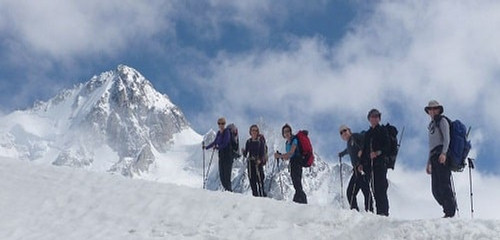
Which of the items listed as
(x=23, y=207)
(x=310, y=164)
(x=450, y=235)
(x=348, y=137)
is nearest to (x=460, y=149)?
(x=450, y=235)

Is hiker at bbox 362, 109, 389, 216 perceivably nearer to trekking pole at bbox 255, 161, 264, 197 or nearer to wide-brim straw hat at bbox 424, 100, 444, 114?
wide-brim straw hat at bbox 424, 100, 444, 114

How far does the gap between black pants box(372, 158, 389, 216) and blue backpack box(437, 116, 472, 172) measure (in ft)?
5.62

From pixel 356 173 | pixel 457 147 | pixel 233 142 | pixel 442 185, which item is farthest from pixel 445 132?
pixel 233 142

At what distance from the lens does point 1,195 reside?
1886cm

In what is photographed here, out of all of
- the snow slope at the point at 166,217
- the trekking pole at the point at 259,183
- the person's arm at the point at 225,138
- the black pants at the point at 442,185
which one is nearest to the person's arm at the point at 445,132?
the black pants at the point at 442,185

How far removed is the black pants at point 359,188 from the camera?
16.6m

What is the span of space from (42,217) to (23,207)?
108cm

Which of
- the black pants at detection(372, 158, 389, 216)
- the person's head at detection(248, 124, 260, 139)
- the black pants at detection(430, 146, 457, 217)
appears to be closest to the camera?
the black pants at detection(430, 146, 457, 217)

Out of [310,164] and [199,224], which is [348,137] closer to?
[310,164]

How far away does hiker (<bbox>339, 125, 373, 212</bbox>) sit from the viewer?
54.3ft

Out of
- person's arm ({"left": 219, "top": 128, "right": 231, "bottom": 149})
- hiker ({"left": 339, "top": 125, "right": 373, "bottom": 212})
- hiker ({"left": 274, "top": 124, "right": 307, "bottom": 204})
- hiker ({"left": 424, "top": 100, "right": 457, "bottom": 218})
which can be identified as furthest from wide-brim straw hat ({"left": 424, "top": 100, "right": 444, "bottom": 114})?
person's arm ({"left": 219, "top": 128, "right": 231, "bottom": 149})

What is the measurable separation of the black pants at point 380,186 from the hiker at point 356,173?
410mm

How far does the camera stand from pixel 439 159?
14500mm

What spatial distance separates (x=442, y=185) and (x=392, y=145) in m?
1.70
